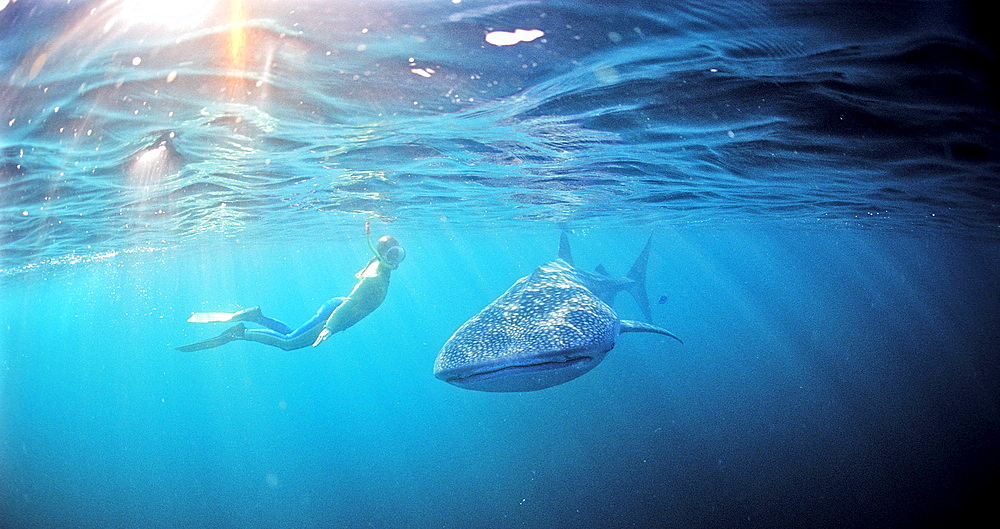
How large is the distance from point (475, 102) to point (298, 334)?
861 centimetres

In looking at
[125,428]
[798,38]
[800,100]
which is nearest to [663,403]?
[800,100]

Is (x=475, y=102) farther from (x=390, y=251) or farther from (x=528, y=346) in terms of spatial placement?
(x=528, y=346)

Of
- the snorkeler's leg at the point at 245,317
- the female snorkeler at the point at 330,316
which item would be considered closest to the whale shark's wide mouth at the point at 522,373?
the female snorkeler at the point at 330,316

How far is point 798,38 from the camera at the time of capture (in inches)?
225

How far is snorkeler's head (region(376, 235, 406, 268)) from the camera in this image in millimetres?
10883

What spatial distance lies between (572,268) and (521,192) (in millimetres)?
8900

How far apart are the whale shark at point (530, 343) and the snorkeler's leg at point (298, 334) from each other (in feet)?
26.4

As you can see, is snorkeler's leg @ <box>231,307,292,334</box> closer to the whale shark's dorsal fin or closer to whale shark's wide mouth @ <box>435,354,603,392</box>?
the whale shark's dorsal fin

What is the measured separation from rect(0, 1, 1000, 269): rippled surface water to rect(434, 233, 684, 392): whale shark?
3348mm

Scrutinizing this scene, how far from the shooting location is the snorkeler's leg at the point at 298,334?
1267 centimetres

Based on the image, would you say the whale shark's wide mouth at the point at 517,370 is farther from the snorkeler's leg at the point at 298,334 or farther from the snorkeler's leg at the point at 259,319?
the snorkeler's leg at the point at 259,319

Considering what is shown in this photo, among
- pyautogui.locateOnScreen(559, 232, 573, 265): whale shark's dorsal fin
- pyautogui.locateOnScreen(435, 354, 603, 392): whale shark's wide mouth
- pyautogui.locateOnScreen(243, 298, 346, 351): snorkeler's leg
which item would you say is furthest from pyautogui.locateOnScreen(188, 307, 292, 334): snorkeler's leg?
pyautogui.locateOnScreen(435, 354, 603, 392): whale shark's wide mouth

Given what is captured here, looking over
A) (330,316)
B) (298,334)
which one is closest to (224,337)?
(298,334)

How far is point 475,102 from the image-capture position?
313 inches
